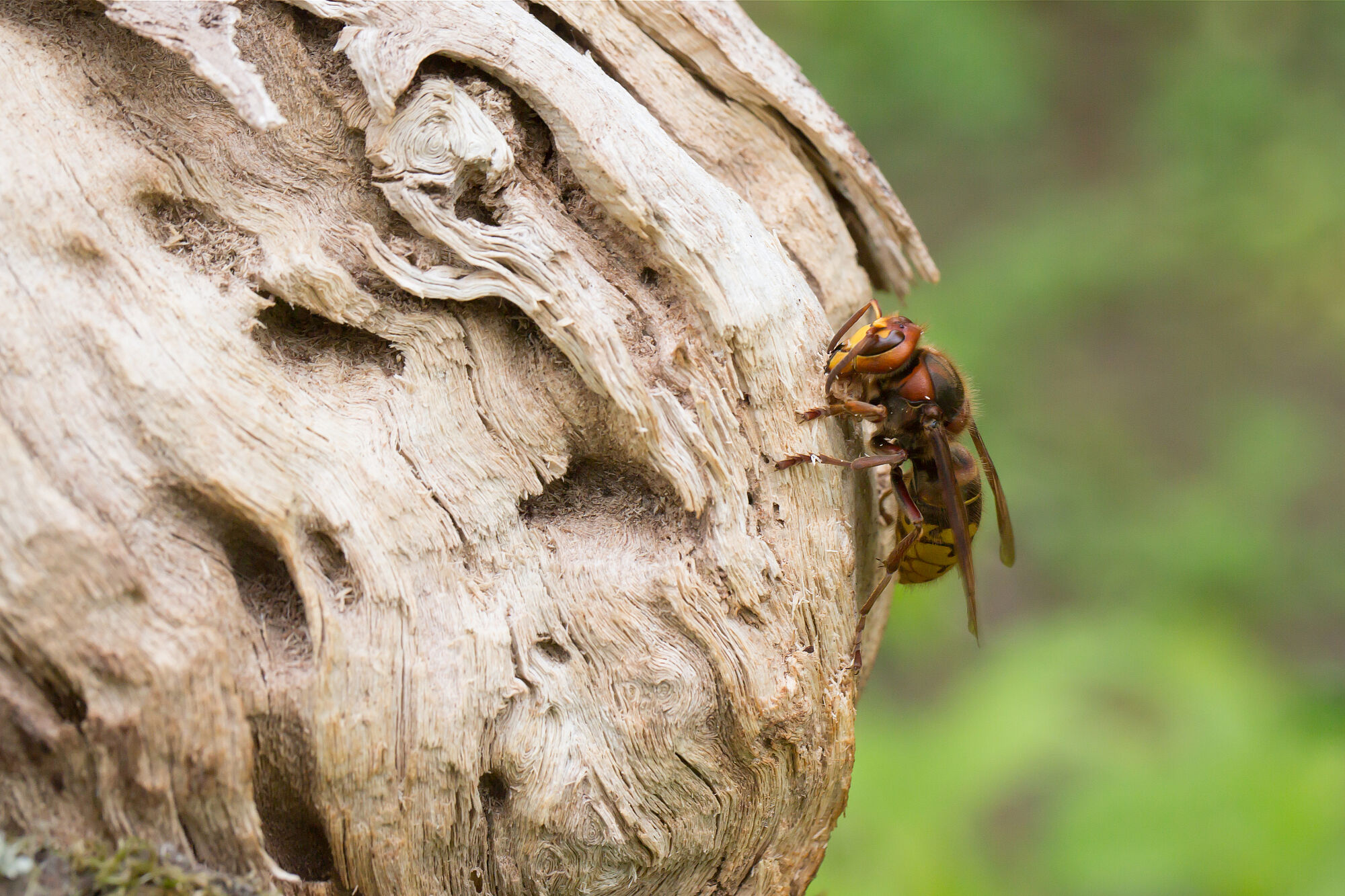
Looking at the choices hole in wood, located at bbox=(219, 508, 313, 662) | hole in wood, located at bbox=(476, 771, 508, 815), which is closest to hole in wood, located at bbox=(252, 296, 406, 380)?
hole in wood, located at bbox=(219, 508, 313, 662)

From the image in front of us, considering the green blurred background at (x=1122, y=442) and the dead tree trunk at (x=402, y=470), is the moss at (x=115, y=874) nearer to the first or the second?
the dead tree trunk at (x=402, y=470)

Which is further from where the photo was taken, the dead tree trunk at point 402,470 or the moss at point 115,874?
the dead tree trunk at point 402,470

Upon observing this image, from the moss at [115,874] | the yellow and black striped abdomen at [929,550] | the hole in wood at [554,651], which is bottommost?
the moss at [115,874]

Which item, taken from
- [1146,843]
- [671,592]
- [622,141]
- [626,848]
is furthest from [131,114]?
[1146,843]

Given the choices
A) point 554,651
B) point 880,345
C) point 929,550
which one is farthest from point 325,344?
point 929,550

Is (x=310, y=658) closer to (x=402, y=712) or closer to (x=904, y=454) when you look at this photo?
(x=402, y=712)

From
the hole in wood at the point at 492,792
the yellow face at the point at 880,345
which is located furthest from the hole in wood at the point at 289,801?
the yellow face at the point at 880,345
